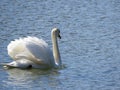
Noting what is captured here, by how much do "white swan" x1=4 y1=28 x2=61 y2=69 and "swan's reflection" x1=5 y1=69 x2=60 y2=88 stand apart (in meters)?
0.14

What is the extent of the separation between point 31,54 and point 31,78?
812 mm

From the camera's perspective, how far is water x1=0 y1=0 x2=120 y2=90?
11.6m

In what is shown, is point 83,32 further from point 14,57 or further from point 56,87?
point 56,87

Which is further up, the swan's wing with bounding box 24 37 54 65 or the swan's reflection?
the swan's wing with bounding box 24 37 54 65

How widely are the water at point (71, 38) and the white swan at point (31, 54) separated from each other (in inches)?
6.7

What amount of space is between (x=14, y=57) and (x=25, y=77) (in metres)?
0.79

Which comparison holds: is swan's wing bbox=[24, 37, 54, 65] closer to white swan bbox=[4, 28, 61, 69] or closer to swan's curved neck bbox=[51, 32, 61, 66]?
white swan bbox=[4, 28, 61, 69]

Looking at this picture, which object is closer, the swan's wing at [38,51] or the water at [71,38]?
the water at [71,38]

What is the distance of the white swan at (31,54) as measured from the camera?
1272 centimetres

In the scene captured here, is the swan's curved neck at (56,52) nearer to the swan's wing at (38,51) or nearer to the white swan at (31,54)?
the white swan at (31,54)

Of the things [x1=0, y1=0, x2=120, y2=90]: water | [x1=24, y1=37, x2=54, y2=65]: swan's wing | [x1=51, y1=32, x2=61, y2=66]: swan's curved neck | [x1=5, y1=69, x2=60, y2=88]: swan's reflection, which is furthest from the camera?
[x1=51, y1=32, x2=61, y2=66]: swan's curved neck

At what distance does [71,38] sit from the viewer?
49.5 feet

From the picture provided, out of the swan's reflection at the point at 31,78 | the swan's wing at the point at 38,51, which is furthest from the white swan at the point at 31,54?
the swan's reflection at the point at 31,78

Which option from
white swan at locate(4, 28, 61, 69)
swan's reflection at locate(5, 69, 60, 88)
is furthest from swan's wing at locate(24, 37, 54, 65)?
swan's reflection at locate(5, 69, 60, 88)
